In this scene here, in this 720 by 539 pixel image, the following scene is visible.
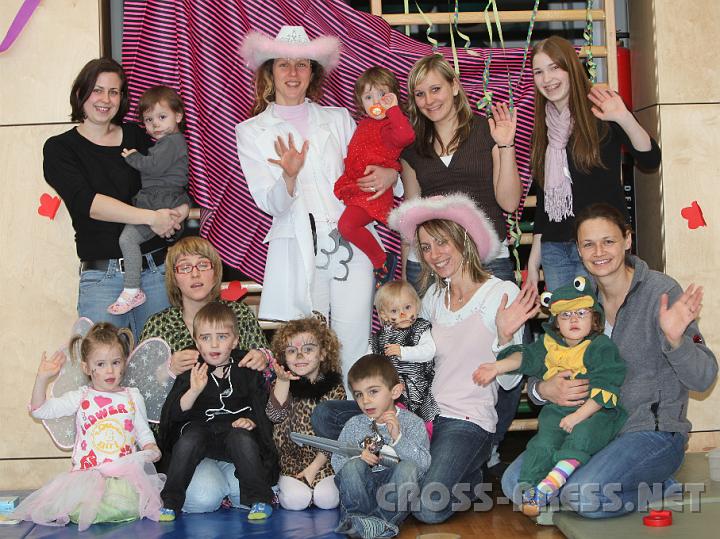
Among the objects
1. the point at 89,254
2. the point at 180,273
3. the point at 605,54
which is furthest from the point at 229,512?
the point at 605,54

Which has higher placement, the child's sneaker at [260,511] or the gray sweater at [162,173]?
the gray sweater at [162,173]

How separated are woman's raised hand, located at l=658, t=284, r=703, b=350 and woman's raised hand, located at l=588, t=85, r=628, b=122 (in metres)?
0.90

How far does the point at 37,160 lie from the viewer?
176 inches

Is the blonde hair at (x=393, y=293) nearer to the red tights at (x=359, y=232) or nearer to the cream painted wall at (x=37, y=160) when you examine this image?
the red tights at (x=359, y=232)

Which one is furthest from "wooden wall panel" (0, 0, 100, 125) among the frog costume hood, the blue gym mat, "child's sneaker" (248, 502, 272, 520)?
the frog costume hood

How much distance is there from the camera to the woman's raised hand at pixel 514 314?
356cm

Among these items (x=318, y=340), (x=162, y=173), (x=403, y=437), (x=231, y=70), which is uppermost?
(x=231, y=70)

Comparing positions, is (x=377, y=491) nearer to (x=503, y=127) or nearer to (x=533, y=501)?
(x=533, y=501)

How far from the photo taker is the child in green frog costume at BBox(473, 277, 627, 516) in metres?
3.31

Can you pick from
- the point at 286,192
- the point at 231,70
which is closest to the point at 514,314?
the point at 286,192

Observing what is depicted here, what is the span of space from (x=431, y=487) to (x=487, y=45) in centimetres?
288

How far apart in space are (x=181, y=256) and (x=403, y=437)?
119 cm

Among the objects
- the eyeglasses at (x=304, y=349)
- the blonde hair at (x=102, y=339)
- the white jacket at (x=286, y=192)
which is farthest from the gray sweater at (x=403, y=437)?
the blonde hair at (x=102, y=339)

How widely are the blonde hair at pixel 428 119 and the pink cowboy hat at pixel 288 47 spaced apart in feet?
1.31
